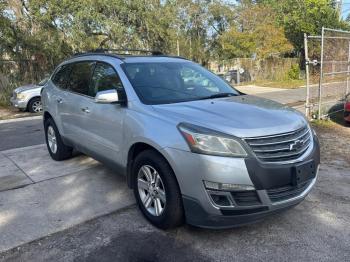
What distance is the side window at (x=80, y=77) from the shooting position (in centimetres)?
498

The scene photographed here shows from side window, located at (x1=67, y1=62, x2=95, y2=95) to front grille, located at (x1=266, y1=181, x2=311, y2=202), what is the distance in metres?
2.85

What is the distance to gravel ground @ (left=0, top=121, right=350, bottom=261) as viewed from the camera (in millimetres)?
3227

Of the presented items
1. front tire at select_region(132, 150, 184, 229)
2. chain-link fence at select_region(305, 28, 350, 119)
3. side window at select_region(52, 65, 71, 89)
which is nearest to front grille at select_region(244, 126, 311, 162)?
front tire at select_region(132, 150, 184, 229)

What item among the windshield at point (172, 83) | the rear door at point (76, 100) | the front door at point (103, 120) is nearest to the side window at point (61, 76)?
the rear door at point (76, 100)

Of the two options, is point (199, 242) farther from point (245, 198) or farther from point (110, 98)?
point (110, 98)

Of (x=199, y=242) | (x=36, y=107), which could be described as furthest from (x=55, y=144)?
(x=36, y=107)

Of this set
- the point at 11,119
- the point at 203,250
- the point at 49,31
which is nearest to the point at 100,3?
the point at 49,31

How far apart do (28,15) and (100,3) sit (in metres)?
3.40

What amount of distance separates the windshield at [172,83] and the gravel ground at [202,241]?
4.44 feet

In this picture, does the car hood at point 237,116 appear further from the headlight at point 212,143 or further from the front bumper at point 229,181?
the front bumper at point 229,181

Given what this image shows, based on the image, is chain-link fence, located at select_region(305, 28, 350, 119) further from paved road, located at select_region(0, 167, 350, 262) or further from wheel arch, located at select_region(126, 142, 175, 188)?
wheel arch, located at select_region(126, 142, 175, 188)

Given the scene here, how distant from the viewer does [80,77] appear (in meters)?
5.25

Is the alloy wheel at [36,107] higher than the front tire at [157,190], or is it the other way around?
the front tire at [157,190]

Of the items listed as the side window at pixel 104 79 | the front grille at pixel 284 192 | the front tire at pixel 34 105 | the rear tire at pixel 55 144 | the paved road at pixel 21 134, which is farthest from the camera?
the front tire at pixel 34 105
